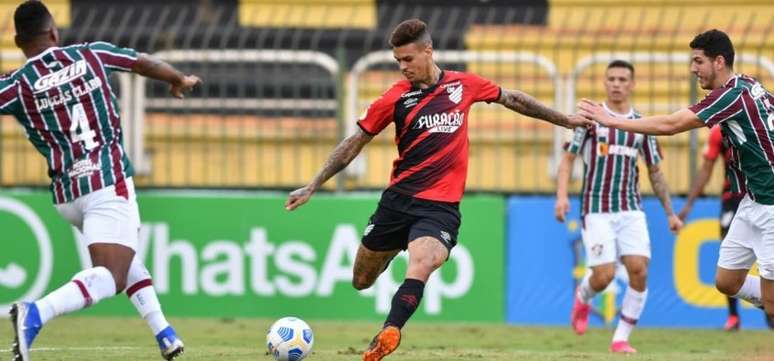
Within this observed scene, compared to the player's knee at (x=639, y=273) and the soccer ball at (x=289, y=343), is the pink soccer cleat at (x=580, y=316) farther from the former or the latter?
the soccer ball at (x=289, y=343)

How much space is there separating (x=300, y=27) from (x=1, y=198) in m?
4.18

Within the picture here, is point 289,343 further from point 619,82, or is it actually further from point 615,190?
point 619,82

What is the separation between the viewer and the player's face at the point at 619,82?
36.4 feet

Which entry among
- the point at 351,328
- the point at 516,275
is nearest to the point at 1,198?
the point at 351,328

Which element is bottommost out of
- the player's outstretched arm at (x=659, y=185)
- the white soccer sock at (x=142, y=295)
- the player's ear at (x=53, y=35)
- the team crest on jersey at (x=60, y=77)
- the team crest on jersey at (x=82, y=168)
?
the white soccer sock at (x=142, y=295)

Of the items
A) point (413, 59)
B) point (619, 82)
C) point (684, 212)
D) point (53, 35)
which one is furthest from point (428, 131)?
point (684, 212)

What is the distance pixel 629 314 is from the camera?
1096 centimetres

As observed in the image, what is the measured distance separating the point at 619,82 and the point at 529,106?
7.69ft

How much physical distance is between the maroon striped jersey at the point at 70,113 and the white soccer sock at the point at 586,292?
469 centimetres

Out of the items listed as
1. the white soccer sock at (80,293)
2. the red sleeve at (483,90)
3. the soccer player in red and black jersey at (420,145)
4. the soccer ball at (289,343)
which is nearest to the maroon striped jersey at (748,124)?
the soccer player in red and black jersey at (420,145)

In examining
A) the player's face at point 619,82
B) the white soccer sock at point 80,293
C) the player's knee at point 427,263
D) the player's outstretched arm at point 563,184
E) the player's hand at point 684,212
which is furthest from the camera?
the player's hand at point 684,212

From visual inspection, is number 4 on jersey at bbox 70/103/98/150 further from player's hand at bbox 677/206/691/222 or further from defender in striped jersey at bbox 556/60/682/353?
player's hand at bbox 677/206/691/222

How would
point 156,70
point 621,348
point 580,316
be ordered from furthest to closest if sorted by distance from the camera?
point 580,316, point 621,348, point 156,70

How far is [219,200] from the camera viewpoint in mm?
14016
